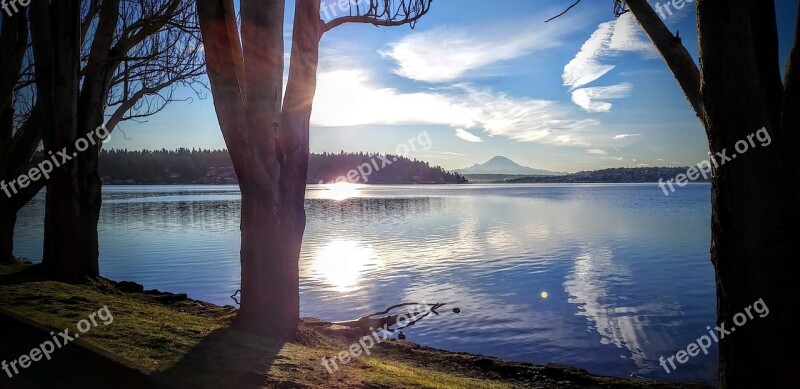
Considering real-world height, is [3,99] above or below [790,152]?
above

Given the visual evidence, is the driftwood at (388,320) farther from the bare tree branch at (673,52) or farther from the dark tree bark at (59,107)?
the bare tree branch at (673,52)

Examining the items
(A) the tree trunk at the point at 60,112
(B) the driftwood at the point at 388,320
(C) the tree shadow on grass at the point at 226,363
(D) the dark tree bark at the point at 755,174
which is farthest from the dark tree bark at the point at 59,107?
(D) the dark tree bark at the point at 755,174

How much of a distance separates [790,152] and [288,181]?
6340 millimetres

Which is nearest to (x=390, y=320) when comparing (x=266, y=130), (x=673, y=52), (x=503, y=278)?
(x=266, y=130)

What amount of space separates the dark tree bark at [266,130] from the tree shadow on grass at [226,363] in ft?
3.64

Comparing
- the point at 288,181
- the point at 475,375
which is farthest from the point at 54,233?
the point at 475,375

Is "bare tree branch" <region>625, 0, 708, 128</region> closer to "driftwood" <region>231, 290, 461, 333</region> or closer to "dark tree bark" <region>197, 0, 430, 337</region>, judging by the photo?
"dark tree bark" <region>197, 0, 430, 337</region>

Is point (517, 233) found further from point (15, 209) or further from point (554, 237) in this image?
point (15, 209)

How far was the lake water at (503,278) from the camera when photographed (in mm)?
11422

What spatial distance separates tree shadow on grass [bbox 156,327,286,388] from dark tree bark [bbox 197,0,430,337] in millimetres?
1108

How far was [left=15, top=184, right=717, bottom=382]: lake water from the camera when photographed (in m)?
11.4

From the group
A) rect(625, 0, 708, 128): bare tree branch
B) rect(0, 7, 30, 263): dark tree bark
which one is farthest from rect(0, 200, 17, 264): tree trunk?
rect(625, 0, 708, 128): bare tree branch

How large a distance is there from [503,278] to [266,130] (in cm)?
1286

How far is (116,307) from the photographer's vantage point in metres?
8.11
